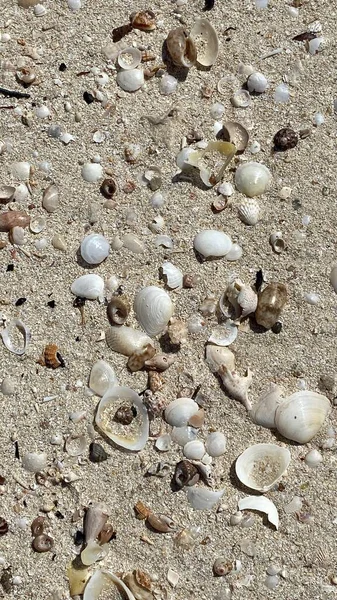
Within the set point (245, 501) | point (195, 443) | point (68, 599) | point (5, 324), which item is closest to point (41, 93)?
point (5, 324)

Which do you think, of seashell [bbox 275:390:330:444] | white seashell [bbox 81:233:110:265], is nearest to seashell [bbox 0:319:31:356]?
white seashell [bbox 81:233:110:265]

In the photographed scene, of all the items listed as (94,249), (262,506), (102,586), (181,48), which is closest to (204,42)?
(181,48)

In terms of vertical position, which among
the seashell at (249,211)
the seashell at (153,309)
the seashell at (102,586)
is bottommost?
the seashell at (102,586)

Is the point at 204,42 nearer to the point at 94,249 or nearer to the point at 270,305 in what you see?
the point at 94,249

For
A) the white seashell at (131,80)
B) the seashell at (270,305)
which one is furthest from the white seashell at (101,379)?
the white seashell at (131,80)

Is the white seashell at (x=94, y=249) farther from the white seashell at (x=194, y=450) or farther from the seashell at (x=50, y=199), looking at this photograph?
the white seashell at (x=194, y=450)
